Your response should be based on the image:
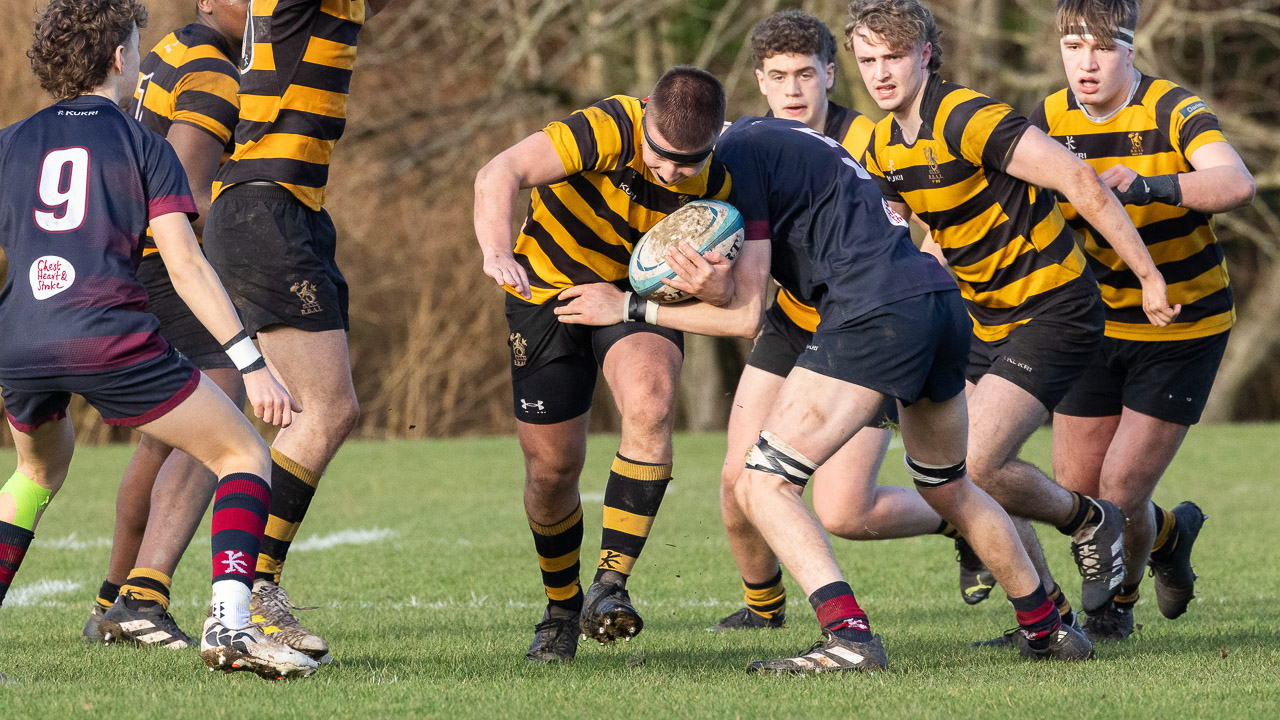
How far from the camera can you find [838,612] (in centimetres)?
414

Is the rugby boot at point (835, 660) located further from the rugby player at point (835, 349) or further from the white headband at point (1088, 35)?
the white headband at point (1088, 35)

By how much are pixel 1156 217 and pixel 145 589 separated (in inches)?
160

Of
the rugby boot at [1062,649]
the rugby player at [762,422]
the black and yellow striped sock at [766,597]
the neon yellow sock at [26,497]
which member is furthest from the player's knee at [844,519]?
the neon yellow sock at [26,497]

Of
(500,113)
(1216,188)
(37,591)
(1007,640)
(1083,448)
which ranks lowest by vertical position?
(37,591)

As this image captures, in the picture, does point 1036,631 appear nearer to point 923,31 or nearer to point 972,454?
point 972,454

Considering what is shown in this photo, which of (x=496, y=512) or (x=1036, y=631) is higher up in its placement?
(x=1036, y=631)

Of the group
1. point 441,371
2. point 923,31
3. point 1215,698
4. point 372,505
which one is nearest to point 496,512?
point 372,505

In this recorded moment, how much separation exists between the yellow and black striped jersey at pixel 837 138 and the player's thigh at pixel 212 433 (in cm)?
201

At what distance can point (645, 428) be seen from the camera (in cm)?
457

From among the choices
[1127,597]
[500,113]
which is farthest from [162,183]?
[500,113]

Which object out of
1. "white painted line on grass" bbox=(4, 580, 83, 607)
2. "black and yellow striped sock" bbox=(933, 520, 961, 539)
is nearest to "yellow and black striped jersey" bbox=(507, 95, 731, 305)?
"black and yellow striped sock" bbox=(933, 520, 961, 539)

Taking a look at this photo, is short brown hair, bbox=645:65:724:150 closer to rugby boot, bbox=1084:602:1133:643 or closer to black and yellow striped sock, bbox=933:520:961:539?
black and yellow striped sock, bbox=933:520:961:539

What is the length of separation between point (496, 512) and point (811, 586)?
5.97 meters

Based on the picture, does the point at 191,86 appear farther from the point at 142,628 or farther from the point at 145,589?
the point at 142,628
